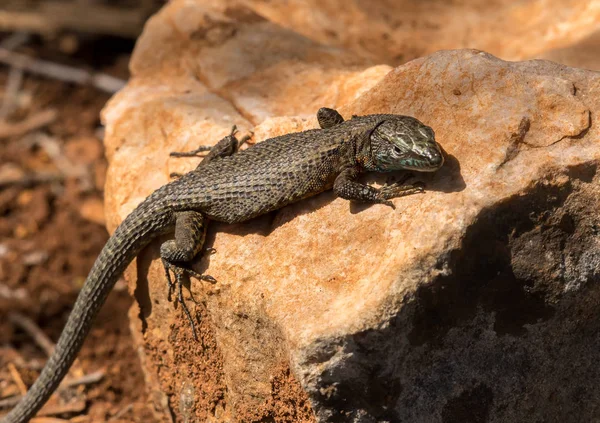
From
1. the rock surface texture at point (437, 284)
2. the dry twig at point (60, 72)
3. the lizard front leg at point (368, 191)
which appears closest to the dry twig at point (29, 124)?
the dry twig at point (60, 72)

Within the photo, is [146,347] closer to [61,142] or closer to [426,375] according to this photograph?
[426,375]

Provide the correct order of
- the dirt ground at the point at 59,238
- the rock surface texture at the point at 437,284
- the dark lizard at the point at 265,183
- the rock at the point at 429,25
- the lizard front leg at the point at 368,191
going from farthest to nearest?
1. the rock at the point at 429,25
2. the dirt ground at the point at 59,238
3. the dark lizard at the point at 265,183
4. the lizard front leg at the point at 368,191
5. the rock surface texture at the point at 437,284

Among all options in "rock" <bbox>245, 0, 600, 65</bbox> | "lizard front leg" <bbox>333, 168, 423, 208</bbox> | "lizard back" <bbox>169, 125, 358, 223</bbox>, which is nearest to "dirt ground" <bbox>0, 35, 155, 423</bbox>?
"lizard back" <bbox>169, 125, 358, 223</bbox>

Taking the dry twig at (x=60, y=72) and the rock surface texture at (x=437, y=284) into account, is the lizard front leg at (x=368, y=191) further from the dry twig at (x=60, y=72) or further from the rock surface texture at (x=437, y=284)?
the dry twig at (x=60, y=72)

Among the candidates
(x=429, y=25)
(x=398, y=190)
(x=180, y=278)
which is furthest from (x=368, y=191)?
(x=429, y=25)

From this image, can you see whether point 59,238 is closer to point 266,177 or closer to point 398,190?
point 266,177

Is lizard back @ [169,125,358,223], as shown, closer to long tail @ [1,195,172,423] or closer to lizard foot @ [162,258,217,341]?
long tail @ [1,195,172,423]
